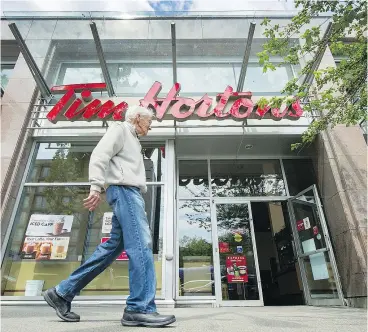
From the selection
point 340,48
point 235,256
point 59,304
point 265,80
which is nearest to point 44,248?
point 235,256

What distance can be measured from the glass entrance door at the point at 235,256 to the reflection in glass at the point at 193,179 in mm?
539

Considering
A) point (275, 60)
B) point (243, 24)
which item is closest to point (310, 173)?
point (275, 60)

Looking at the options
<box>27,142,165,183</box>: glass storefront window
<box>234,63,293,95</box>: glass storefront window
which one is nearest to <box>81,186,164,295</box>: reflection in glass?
<box>27,142,165,183</box>: glass storefront window

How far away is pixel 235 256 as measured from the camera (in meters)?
6.74

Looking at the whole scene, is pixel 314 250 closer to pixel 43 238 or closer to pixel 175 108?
pixel 175 108

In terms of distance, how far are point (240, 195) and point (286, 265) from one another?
10.1 feet

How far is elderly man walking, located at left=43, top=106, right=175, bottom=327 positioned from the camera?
1.99m

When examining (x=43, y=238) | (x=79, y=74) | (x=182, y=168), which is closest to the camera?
(x=43, y=238)

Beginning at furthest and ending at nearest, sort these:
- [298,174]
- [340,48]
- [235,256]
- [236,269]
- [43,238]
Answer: [298,174], [235,256], [236,269], [43,238], [340,48]

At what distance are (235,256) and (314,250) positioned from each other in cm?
174

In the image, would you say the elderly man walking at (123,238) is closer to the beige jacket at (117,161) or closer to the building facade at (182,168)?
the beige jacket at (117,161)

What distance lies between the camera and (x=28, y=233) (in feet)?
19.9

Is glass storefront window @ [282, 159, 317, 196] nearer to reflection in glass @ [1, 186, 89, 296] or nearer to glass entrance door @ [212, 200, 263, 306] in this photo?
glass entrance door @ [212, 200, 263, 306]

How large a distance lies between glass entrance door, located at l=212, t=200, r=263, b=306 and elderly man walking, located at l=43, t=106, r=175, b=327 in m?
4.71
